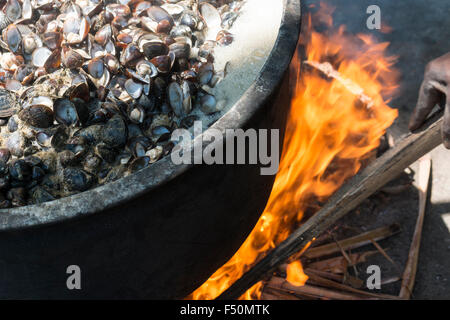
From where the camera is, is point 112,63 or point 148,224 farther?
point 112,63

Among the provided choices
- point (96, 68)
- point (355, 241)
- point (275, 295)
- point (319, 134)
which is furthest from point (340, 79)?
point (96, 68)

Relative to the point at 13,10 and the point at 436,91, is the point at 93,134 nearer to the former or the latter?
the point at 13,10

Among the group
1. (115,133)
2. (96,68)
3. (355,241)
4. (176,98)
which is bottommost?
(355,241)

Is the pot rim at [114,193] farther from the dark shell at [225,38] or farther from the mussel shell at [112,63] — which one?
the mussel shell at [112,63]

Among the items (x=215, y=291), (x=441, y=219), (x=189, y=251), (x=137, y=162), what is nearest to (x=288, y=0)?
(x=137, y=162)

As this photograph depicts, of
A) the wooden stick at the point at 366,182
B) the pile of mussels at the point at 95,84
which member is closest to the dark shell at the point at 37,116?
the pile of mussels at the point at 95,84

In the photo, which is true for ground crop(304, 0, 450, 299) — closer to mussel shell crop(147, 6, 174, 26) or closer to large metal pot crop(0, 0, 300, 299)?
large metal pot crop(0, 0, 300, 299)

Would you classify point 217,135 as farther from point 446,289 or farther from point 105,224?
point 446,289

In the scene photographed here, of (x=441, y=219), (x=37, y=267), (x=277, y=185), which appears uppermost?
(x=277, y=185)
